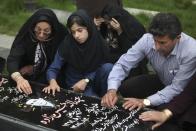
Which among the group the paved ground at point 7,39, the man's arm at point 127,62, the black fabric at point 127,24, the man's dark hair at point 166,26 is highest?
the man's dark hair at point 166,26

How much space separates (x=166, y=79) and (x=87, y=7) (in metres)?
1.90

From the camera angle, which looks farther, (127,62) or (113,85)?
(127,62)

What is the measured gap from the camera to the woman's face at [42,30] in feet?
13.8

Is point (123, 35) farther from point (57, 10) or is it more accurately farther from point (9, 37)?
point (57, 10)

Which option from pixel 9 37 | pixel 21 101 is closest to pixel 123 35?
pixel 21 101

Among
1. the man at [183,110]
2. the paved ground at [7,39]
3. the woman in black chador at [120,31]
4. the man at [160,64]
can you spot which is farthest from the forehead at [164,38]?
the paved ground at [7,39]

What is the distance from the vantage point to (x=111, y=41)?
472cm

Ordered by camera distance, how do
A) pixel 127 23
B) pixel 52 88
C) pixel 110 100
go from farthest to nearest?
pixel 127 23 → pixel 52 88 → pixel 110 100

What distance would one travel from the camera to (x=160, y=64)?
3781 mm

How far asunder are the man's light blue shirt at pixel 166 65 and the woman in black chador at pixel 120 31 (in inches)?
23.9

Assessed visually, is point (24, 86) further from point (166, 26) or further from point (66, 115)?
point (166, 26)

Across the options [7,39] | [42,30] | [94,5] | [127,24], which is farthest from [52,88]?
[7,39]

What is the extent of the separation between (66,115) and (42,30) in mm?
1083

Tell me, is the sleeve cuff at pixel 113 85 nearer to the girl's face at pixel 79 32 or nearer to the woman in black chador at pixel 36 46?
the girl's face at pixel 79 32
